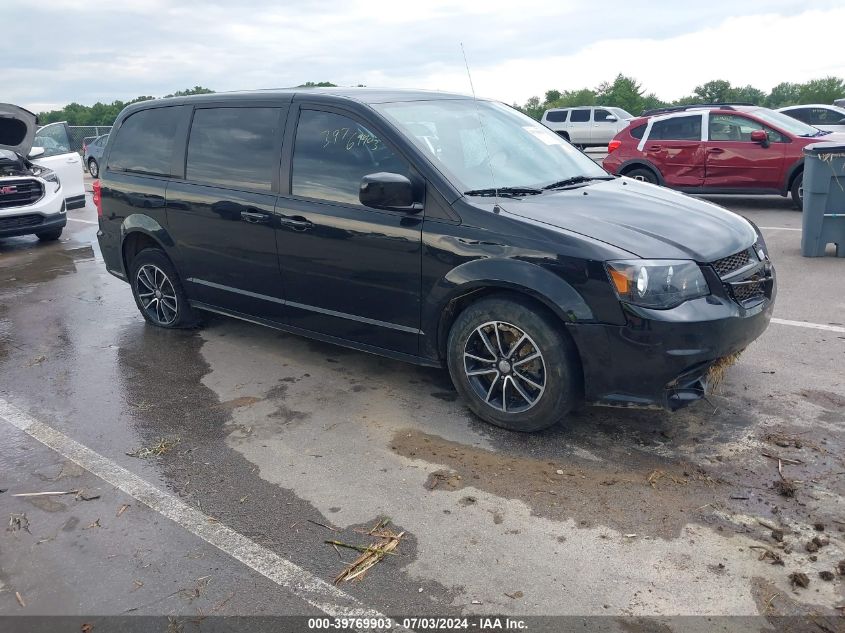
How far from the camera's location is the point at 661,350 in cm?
357

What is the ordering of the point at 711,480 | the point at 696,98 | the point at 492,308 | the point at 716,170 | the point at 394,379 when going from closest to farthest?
the point at 711,480
the point at 492,308
the point at 394,379
the point at 716,170
the point at 696,98

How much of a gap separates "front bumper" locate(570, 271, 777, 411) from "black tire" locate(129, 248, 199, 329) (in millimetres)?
3556

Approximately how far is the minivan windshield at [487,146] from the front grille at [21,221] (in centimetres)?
815

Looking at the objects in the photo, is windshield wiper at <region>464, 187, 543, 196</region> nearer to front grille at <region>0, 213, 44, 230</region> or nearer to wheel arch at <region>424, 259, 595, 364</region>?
wheel arch at <region>424, 259, 595, 364</region>

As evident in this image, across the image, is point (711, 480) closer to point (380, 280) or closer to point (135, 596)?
point (380, 280)

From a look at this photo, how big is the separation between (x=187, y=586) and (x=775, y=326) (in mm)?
4857

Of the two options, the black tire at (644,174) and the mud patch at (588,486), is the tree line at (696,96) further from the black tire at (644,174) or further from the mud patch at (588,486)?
the mud patch at (588,486)

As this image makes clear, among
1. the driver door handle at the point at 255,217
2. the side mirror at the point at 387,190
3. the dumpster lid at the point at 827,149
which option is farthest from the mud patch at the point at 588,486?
the dumpster lid at the point at 827,149

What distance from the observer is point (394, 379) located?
4988 millimetres

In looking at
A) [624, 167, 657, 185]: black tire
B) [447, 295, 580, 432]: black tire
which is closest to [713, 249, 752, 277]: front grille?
[447, 295, 580, 432]: black tire

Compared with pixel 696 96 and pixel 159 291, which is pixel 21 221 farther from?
pixel 696 96

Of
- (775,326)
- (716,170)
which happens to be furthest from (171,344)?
(716,170)

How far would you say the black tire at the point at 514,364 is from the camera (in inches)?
150

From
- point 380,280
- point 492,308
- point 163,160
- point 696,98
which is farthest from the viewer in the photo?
point 696,98
